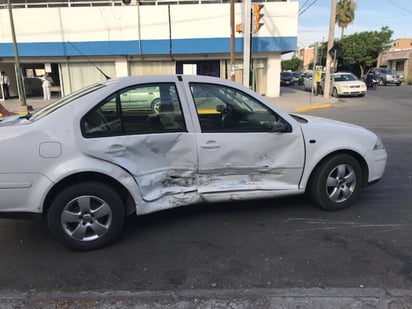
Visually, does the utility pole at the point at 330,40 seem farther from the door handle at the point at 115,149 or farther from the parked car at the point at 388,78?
the door handle at the point at 115,149

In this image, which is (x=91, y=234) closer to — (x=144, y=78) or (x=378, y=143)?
(x=144, y=78)

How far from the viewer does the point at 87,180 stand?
11.6ft

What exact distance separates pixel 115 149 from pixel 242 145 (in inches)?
52.1

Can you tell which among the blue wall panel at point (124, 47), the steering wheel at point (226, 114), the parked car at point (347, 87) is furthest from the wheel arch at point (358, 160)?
the parked car at point (347, 87)

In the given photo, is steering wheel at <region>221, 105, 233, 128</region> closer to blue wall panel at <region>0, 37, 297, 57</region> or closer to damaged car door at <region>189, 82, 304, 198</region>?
damaged car door at <region>189, 82, 304, 198</region>

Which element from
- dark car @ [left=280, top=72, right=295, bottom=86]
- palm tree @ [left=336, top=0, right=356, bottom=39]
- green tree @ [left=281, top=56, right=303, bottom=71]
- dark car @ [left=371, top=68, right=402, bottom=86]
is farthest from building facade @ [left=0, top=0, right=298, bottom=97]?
green tree @ [left=281, top=56, right=303, bottom=71]

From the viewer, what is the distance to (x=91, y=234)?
3.60 metres

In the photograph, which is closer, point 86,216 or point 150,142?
point 86,216

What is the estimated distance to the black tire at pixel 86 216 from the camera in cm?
345

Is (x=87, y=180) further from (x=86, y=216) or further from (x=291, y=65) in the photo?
(x=291, y=65)

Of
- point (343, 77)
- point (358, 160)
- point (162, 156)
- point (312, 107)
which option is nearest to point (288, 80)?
point (343, 77)

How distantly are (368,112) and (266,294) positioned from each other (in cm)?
1421

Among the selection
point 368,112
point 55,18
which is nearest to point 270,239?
point 368,112

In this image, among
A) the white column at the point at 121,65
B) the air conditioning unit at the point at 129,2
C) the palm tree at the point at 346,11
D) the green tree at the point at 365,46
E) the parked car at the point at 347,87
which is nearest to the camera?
the white column at the point at 121,65
